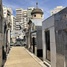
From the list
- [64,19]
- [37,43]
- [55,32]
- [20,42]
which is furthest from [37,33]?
[20,42]

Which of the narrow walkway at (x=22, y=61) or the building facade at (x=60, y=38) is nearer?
the building facade at (x=60, y=38)

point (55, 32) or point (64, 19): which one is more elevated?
point (64, 19)

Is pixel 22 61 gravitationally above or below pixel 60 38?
below

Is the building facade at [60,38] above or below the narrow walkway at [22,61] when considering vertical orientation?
above

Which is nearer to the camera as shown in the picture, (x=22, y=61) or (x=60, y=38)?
(x=60, y=38)

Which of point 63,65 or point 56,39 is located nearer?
point 63,65

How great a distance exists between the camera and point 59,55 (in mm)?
8430

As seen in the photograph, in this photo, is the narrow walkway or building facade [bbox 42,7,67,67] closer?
building facade [bbox 42,7,67,67]

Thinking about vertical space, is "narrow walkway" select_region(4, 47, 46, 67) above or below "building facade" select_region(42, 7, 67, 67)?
below

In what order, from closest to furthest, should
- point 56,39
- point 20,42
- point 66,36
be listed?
point 66,36, point 56,39, point 20,42

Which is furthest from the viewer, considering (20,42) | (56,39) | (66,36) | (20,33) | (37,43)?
(20,33)

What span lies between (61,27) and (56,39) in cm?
103

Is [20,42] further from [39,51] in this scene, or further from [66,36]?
[66,36]

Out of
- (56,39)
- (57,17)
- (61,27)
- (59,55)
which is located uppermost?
(57,17)
